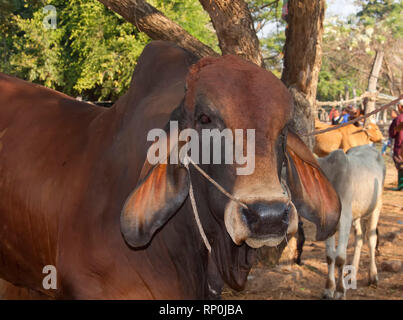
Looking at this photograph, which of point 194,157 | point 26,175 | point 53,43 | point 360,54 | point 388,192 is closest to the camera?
point 194,157

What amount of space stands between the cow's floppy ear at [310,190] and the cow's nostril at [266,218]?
20.9 inches

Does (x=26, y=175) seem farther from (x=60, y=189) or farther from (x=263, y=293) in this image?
(x=263, y=293)

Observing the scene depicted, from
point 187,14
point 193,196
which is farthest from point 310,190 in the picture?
point 187,14

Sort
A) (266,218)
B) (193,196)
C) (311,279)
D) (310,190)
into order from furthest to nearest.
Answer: (311,279) → (310,190) → (193,196) → (266,218)

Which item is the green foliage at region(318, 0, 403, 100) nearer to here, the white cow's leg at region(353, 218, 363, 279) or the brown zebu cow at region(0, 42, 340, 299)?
the white cow's leg at region(353, 218, 363, 279)

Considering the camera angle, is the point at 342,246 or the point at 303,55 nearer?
the point at 303,55

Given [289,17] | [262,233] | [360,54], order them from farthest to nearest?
1. [360,54]
2. [289,17]
3. [262,233]

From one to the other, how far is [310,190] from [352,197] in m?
3.07

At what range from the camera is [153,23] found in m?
4.50

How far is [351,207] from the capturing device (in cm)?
509

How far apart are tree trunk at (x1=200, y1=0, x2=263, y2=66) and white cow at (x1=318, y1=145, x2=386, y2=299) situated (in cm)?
153

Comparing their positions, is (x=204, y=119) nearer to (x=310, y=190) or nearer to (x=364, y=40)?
(x=310, y=190)
